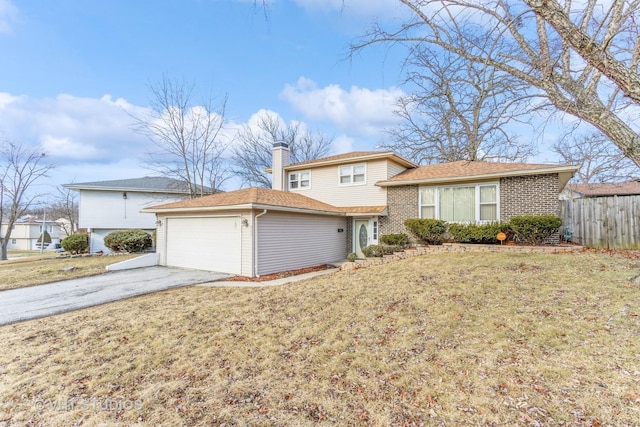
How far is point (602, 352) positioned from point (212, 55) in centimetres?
1361

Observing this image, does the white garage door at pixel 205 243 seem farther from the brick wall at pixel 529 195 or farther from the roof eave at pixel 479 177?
the brick wall at pixel 529 195

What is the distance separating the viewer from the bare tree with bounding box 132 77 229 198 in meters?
17.9

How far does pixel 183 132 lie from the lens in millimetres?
18812

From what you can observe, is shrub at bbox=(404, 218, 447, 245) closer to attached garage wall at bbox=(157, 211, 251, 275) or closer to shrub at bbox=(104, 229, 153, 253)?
attached garage wall at bbox=(157, 211, 251, 275)

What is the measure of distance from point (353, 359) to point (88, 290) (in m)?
8.66

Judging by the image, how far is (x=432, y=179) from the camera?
11930 millimetres

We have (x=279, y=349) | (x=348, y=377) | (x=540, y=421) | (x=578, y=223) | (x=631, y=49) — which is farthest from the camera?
(x=578, y=223)

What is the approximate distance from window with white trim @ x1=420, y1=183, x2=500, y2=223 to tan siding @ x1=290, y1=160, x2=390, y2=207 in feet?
6.72

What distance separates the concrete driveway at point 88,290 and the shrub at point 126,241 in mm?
6112

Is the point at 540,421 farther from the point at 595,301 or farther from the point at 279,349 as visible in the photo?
the point at 595,301

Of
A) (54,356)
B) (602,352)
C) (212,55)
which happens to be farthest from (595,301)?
(212,55)

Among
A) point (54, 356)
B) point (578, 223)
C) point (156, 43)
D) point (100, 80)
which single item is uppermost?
point (156, 43)

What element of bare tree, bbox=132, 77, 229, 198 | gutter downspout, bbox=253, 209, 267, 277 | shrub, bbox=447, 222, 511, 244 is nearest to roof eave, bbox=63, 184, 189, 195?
bare tree, bbox=132, 77, 229, 198

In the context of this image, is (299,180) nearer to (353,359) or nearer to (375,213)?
(375,213)
